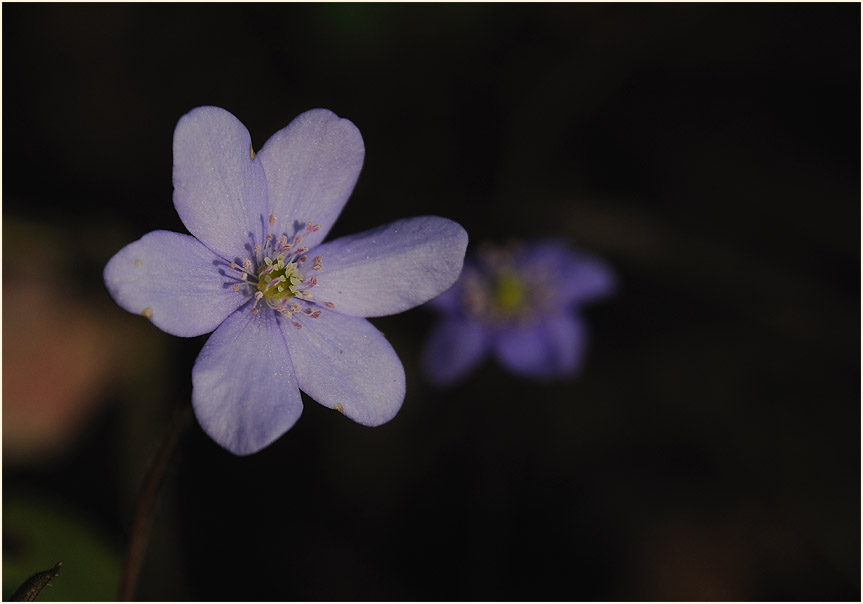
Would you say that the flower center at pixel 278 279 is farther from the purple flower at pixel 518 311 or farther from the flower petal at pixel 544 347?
the flower petal at pixel 544 347

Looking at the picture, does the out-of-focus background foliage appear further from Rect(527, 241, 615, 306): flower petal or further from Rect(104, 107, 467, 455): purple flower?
Rect(104, 107, 467, 455): purple flower

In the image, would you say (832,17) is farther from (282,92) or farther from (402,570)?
(402,570)

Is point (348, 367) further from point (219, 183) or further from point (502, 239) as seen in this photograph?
point (502, 239)

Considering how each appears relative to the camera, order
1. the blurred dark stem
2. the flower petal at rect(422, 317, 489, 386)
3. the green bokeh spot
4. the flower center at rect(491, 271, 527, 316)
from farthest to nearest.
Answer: the flower center at rect(491, 271, 527, 316) → the flower petal at rect(422, 317, 489, 386) → the green bokeh spot → the blurred dark stem

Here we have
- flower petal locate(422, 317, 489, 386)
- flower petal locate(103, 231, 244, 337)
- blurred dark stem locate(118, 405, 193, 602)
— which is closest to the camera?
flower petal locate(103, 231, 244, 337)

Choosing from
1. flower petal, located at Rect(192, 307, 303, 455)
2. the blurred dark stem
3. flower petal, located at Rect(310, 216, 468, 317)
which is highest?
flower petal, located at Rect(310, 216, 468, 317)

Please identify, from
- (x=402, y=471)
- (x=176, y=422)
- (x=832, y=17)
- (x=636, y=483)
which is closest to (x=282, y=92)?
(x=402, y=471)

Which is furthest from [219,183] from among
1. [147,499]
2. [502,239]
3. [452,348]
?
[502,239]

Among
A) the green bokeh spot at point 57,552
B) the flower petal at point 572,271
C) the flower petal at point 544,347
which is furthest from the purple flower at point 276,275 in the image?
the flower petal at point 572,271

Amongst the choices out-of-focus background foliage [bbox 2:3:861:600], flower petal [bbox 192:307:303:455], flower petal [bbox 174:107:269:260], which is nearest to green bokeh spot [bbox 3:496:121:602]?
out-of-focus background foliage [bbox 2:3:861:600]
